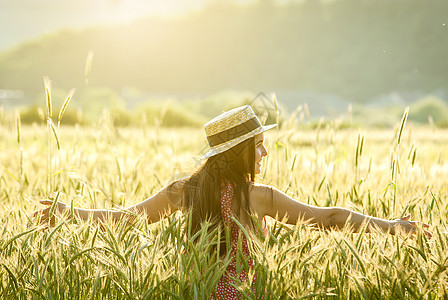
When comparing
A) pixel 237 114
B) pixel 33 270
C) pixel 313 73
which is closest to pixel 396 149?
pixel 237 114

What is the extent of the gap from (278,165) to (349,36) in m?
36.7

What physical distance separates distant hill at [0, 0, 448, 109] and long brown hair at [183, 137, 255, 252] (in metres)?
30.7

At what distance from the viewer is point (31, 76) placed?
35688 millimetres

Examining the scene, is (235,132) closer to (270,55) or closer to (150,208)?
(150,208)

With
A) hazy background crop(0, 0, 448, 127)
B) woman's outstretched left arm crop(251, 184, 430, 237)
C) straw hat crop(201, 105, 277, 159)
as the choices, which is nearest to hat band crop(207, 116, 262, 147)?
straw hat crop(201, 105, 277, 159)

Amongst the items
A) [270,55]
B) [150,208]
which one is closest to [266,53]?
[270,55]

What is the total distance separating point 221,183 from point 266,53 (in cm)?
3865

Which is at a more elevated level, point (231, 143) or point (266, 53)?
point (231, 143)

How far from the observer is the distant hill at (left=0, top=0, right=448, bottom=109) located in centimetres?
3431

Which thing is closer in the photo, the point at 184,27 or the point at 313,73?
the point at 313,73

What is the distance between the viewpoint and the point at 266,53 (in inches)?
1581

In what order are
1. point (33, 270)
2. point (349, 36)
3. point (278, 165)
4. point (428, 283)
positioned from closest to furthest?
1. point (428, 283)
2. point (33, 270)
3. point (278, 165)
4. point (349, 36)

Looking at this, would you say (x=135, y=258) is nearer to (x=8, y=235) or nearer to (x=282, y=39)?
(x=8, y=235)

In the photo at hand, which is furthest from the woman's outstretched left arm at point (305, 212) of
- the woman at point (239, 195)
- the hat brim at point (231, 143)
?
the hat brim at point (231, 143)
